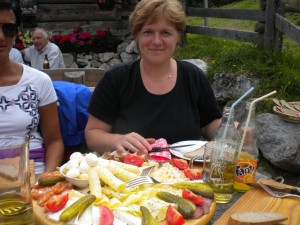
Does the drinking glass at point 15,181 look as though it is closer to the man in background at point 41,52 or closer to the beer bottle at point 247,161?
the beer bottle at point 247,161

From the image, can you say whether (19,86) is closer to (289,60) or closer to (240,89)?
(240,89)

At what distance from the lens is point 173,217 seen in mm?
1246

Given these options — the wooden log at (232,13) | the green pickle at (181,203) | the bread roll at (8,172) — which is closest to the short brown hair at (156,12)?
the green pickle at (181,203)

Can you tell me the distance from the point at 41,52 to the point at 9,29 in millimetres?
4655

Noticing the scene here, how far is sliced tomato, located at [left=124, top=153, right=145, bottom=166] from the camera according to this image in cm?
165

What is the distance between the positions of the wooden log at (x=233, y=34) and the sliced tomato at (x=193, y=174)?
568 centimetres

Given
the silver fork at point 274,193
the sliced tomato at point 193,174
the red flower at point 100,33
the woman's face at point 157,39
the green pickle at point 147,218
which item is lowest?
the red flower at point 100,33

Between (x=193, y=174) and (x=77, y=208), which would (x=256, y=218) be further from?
(x=77, y=208)

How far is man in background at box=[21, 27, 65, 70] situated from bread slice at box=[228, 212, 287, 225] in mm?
5434

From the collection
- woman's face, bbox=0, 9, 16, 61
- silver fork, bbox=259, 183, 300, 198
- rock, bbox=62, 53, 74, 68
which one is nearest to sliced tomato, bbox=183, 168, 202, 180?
silver fork, bbox=259, 183, 300, 198

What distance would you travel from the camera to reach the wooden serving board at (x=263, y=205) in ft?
4.48

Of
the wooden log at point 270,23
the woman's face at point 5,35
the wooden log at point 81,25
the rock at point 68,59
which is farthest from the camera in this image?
the wooden log at point 81,25

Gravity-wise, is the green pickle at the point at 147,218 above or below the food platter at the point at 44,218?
above

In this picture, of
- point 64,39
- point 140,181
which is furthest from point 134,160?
point 64,39
